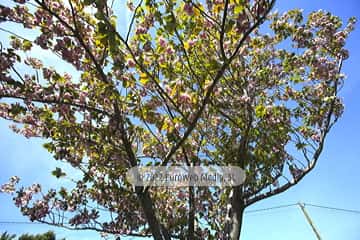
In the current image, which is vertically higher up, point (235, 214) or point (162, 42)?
point (162, 42)

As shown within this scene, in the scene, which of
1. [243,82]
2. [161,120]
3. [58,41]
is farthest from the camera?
[243,82]

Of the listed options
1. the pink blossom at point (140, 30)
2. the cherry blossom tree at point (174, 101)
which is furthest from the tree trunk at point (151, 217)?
the pink blossom at point (140, 30)

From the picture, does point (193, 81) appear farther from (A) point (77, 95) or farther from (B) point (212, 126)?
(A) point (77, 95)

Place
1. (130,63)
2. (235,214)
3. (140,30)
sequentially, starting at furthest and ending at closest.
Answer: (235,214) < (140,30) < (130,63)

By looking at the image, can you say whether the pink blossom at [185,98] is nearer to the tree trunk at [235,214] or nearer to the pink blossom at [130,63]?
the pink blossom at [130,63]

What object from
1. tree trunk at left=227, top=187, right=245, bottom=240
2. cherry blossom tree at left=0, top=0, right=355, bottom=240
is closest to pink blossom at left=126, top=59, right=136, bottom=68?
cherry blossom tree at left=0, top=0, right=355, bottom=240

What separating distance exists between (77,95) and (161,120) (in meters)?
1.18

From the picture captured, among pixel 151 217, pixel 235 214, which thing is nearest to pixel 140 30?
pixel 151 217

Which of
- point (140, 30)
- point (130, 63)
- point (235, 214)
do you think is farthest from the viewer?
point (235, 214)

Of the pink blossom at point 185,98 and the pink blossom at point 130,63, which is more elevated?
the pink blossom at point 130,63

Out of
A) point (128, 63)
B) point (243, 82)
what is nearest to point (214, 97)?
point (243, 82)

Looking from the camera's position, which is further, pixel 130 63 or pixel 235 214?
pixel 235 214

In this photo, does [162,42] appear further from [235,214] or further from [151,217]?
[235,214]

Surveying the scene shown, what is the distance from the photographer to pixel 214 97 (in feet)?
13.3
